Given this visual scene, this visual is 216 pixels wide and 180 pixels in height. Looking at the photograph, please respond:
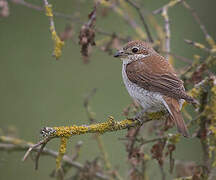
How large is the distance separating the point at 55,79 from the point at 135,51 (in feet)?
11.9

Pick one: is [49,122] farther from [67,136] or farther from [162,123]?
[67,136]

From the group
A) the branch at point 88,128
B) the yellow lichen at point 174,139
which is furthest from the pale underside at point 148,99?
the branch at point 88,128

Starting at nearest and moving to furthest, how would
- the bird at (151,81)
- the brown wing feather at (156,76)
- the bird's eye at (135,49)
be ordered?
the bird at (151,81)
the brown wing feather at (156,76)
the bird's eye at (135,49)

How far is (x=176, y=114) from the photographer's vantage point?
362 centimetres

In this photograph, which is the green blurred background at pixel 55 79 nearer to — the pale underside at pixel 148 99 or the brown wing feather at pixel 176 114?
the pale underside at pixel 148 99

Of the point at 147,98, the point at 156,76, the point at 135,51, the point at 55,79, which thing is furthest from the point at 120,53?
the point at 55,79

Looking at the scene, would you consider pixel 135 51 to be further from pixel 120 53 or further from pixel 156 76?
pixel 156 76

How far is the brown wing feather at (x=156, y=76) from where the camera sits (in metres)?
3.91

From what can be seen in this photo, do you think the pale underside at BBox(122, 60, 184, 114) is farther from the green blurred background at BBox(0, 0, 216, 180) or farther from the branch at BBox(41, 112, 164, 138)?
the green blurred background at BBox(0, 0, 216, 180)

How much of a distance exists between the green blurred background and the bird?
2.77m

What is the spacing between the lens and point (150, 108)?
3.98 m

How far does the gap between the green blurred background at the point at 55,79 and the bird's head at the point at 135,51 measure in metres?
2.74

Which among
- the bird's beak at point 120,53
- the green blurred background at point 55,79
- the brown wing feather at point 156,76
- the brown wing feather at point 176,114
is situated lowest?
the brown wing feather at point 176,114

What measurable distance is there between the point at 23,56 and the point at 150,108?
454cm
